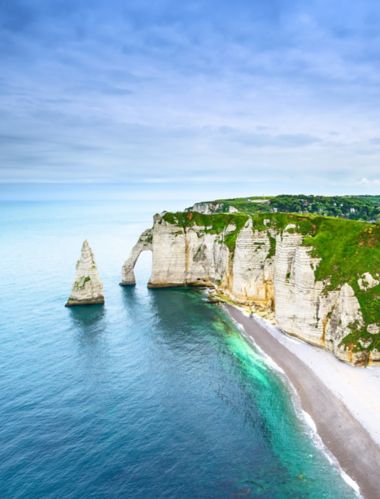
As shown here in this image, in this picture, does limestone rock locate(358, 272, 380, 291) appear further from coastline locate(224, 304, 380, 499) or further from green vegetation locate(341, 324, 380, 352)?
coastline locate(224, 304, 380, 499)

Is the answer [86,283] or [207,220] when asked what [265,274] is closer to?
[207,220]

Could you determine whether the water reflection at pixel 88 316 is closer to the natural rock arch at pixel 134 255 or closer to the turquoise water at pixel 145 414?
the turquoise water at pixel 145 414

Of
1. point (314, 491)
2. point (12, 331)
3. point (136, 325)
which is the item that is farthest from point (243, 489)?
point (12, 331)

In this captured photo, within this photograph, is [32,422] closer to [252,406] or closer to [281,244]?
[252,406]

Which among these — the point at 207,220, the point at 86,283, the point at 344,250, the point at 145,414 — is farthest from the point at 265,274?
the point at 145,414

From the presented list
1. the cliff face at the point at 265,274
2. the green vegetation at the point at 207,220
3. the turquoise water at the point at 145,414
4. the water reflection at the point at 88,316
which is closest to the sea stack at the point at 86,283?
the water reflection at the point at 88,316

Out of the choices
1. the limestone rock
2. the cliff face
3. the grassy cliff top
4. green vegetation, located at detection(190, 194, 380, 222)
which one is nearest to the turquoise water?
the cliff face
